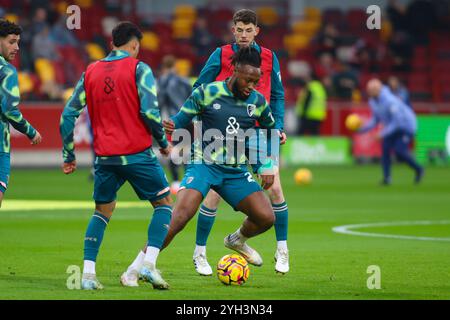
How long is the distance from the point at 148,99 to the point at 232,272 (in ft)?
5.65

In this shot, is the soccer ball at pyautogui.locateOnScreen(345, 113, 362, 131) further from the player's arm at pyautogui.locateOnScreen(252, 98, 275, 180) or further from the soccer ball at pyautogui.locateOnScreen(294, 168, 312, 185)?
the player's arm at pyautogui.locateOnScreen(252, 98, 275, 180)

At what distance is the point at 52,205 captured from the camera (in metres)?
19.0

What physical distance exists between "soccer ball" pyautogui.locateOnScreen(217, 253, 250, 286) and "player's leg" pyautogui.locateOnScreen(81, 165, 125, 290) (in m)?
1.11

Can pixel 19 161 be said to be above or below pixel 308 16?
below

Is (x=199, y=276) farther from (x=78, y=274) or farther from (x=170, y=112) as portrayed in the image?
(x=170, y=112)

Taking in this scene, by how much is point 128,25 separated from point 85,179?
1672 cm

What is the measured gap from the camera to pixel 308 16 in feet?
131

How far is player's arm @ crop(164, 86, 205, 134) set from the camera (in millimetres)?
10125

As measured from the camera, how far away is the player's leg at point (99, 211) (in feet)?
31.4

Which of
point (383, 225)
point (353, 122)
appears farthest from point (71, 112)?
point (353, 122)

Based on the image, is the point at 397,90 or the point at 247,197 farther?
the point at 397,90

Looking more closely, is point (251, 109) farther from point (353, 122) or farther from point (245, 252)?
point (353, 122)

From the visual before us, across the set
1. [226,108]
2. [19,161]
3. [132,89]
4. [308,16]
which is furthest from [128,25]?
[308,16]

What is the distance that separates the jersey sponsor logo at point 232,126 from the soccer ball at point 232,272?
1186 millimetres
